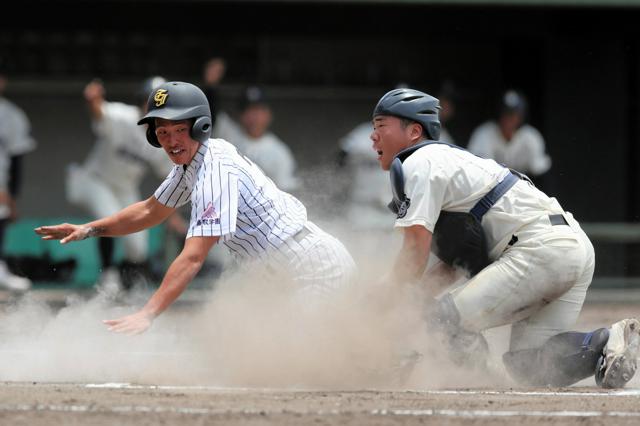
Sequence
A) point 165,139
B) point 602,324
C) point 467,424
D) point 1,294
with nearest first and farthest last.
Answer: point 467,424
point 165,139
point 602,324
point 1,294

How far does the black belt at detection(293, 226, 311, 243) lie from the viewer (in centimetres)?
584

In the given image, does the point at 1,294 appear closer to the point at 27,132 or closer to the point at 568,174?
the point at 27,132

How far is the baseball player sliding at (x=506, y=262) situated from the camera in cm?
584

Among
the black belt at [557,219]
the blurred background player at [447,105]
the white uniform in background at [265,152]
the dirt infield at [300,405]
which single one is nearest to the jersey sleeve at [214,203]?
the dirt infield at [300,405]

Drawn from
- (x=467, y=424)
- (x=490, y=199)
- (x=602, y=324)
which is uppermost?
(x=490, y=199)

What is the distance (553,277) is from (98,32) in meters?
7.83

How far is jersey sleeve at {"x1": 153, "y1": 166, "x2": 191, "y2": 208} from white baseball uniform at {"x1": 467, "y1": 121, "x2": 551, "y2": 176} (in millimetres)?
6053

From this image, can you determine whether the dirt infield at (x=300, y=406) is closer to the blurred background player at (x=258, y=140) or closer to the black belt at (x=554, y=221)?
the black belt at (x=554, y=221)

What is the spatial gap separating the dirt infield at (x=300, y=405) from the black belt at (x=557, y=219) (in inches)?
31.6

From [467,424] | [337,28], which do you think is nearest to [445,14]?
[337,28]

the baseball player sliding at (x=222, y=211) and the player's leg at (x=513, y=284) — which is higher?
the baseball player sliding at (x=222, y=211)

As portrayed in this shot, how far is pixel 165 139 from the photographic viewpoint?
223 inches

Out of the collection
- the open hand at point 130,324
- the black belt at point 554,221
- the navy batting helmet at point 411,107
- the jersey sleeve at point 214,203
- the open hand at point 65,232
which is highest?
the navy batting helmet at point 411,107

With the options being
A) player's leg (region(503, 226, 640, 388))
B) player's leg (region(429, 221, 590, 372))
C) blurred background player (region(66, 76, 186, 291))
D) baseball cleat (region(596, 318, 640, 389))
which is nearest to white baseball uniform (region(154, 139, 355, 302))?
player's leg (region(429, 221, 590, 372))
